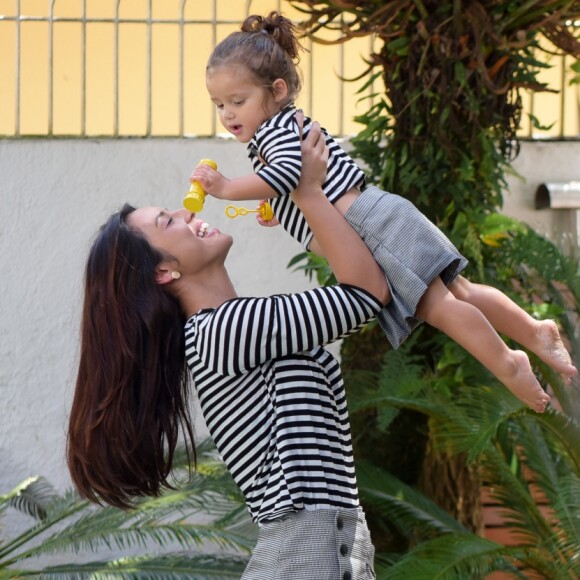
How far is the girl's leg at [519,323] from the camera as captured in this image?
9.55 ft

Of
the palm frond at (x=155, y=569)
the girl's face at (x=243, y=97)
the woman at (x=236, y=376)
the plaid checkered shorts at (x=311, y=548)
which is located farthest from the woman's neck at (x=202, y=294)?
the palm frond at (x=155, y=569)

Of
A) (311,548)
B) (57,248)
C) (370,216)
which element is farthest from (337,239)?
(57,248)

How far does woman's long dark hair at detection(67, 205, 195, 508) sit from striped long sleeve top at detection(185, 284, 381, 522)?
0.29 ft

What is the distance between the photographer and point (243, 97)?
113 inches

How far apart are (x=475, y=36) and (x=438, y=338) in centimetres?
132

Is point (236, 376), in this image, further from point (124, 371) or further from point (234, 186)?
point (234, 186)

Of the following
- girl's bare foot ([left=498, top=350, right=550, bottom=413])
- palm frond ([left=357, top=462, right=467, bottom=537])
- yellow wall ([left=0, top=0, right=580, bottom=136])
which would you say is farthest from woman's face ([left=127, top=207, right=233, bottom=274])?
yellow wall ([left=0, top=0, right=580, bottom=136])

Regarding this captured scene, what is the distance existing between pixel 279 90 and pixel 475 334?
724mm

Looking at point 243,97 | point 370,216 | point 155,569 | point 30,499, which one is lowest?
point 155,569

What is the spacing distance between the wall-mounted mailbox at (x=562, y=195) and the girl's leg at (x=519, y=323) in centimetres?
364

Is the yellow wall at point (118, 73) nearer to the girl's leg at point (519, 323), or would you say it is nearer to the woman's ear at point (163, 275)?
the girl's leg at point (519, 323)

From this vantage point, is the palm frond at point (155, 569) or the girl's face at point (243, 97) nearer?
the girl's face at point (243, 97)

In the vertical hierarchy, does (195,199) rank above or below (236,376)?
above

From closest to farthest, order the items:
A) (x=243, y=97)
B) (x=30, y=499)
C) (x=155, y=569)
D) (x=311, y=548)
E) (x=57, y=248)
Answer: (x=311, y=548) < (x=243, y=97) < (x=155, y=569) < (x=30, y=499) < (x=57, y=248)
